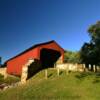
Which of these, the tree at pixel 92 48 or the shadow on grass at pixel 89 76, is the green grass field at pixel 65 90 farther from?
the tree at pixel 92 48

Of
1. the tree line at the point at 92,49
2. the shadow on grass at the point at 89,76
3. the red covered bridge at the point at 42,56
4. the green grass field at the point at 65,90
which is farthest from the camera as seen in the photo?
the red covered bridge at the point at 42,56

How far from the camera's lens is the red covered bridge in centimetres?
6297

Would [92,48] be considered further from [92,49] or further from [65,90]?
[65,90]

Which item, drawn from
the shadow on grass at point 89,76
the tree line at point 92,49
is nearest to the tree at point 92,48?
the tree line at point 92,49

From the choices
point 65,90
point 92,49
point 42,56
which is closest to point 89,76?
point 65,90

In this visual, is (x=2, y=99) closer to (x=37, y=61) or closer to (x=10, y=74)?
(x=37, y=61)

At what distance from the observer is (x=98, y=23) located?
5259cm

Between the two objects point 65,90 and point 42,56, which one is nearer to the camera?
point 65,90

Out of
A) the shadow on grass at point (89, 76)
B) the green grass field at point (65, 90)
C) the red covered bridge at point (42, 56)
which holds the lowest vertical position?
the green grass field at point (65, 90)

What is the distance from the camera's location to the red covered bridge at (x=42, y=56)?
62969mm

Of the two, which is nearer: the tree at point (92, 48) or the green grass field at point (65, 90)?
the green grass field at point (65, 90)

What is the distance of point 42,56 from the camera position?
213ft

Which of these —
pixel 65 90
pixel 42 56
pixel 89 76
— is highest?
pixel 42 56

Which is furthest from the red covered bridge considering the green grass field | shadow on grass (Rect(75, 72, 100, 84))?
the green grass field
